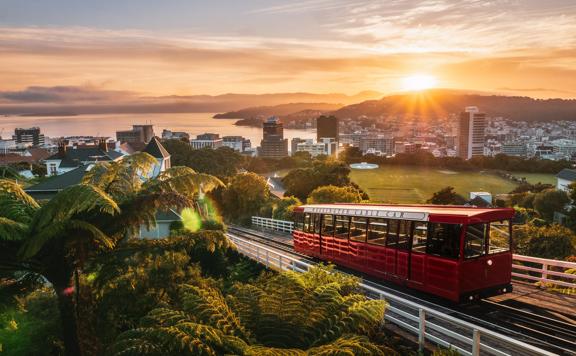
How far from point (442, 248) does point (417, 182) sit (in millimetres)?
101191

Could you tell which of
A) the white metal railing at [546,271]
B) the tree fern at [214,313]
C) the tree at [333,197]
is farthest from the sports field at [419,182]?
the tree fern at [214,313]

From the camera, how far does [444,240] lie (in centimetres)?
1155

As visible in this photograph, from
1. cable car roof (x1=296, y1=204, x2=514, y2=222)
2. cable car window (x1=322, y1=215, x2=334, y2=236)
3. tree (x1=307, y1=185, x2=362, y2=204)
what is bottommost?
tree (x1=307, y1=185, x2=362, y2=204)

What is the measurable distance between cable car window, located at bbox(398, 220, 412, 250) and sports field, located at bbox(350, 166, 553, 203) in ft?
244

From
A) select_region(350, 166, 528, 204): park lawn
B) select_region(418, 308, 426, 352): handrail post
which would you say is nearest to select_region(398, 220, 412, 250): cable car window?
select_region(418, 308, 426, 352): handrail post

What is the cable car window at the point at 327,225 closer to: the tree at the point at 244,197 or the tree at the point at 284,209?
the tree at the point at 284,209

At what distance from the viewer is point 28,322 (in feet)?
42.8

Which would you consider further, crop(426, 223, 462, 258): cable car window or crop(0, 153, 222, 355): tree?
crop(426, 223, 462, 258): cable car window

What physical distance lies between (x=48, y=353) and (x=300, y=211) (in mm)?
11125

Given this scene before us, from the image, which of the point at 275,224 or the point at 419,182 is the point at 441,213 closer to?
the point at 275,224

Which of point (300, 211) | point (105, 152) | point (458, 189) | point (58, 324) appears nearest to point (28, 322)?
point (58, 324)

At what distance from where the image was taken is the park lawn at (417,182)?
9381 cm

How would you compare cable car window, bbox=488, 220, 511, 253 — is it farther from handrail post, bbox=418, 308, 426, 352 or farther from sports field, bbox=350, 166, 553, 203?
sports field, bbox=350, 166, 553, 203

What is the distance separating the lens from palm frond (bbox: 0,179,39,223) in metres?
9.78
